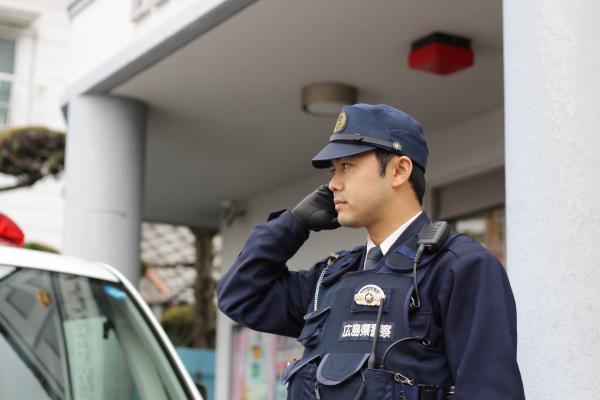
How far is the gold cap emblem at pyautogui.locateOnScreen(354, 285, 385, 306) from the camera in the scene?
2862 mm

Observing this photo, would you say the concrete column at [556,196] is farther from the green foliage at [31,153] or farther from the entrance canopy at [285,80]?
the green foliage at [31,153]

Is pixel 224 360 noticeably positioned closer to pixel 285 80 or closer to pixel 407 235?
pixel 285 80

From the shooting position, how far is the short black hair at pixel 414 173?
3.04 metres

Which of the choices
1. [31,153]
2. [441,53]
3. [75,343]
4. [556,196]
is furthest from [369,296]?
[31,153]

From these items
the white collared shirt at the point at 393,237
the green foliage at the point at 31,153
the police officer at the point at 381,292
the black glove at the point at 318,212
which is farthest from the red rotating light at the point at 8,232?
the green foliage at the point at 31,153

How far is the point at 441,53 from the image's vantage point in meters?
6.64

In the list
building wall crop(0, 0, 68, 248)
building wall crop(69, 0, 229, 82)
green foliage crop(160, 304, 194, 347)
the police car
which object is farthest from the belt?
building wall crop(0, 0, 68, 248)

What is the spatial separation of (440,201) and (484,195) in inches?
20.4

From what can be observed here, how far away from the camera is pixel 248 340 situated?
11.0 m

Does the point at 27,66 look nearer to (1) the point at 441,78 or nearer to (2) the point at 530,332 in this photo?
(1) the point at 441,78

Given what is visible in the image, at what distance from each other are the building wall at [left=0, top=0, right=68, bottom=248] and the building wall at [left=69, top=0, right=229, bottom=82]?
7.28 m

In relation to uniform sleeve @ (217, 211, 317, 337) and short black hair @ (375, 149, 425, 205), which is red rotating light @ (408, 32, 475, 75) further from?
short black hair @ (375, 149, 425, 205)

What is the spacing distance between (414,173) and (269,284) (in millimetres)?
570

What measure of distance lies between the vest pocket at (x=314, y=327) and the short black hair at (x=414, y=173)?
1.33 feet
